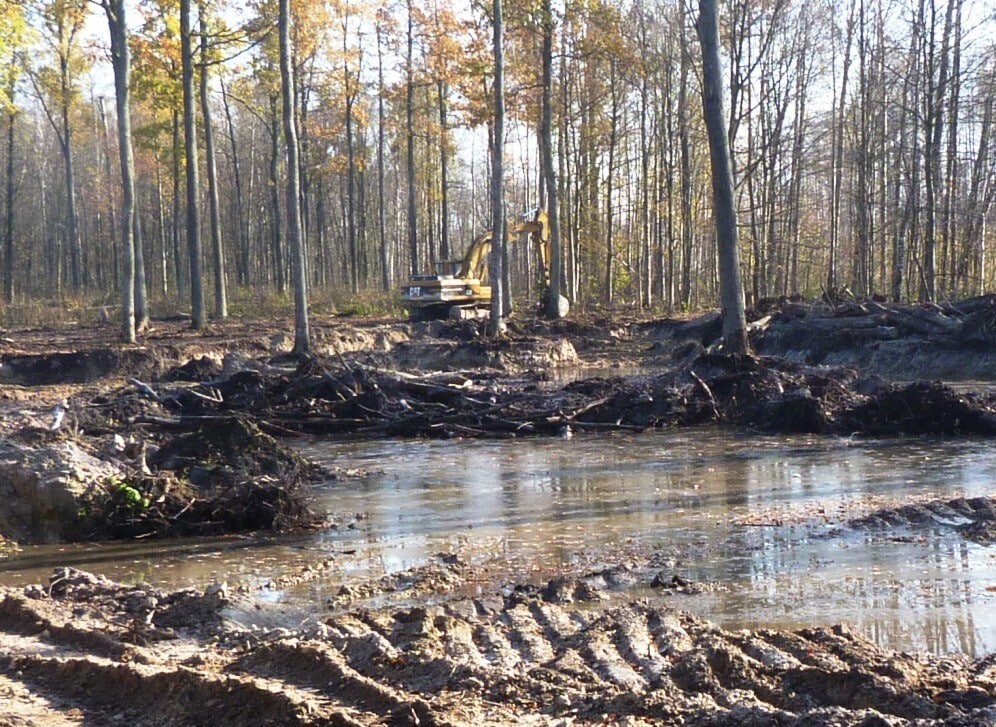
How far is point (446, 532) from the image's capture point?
344 inches

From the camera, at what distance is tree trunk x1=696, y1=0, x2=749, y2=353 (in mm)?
17516

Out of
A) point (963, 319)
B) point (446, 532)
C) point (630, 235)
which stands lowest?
point (446, 532)

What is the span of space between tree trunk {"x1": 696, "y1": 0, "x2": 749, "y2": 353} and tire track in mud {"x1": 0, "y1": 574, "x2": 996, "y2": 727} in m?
12.4

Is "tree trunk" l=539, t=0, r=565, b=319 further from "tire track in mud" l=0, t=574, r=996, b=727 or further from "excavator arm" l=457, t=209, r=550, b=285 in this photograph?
"tire track in mud" l=0, t=574, r=996, b=727

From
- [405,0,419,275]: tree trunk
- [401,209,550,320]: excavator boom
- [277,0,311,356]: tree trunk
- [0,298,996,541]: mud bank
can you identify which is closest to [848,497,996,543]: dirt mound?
[0,298,996,541]: mud bank

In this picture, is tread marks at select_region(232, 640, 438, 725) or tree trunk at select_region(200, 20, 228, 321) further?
tree trunk at select_region(200, 20, 228, 321)

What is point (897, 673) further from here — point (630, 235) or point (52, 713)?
point (630, 235)

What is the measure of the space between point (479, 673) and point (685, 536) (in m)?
3.90

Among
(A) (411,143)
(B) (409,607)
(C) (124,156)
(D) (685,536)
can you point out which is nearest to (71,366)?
(C) (124,156)

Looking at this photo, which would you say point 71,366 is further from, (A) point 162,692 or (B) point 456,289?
(A) point 162,692

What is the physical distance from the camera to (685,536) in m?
8.23

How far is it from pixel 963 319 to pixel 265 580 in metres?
17.4

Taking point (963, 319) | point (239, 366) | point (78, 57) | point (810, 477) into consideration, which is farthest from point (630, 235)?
point (810, 477)

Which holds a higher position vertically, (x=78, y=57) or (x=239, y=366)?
(x=78, y=57)
